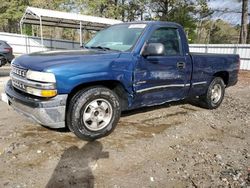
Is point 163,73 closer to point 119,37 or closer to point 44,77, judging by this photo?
point 119,37

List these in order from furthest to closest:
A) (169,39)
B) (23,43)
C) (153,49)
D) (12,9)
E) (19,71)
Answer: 1. (12,9)
2. (23,43)
3. (169,39)
4. (153,49)
5. (19,71)

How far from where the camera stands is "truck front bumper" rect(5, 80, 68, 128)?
367 centimetres

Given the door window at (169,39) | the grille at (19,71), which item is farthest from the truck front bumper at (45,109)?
the door window at (169,39)

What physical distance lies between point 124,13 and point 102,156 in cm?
2772

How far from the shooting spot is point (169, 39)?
17.0ft

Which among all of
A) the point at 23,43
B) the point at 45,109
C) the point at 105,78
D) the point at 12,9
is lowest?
the point at 45,109

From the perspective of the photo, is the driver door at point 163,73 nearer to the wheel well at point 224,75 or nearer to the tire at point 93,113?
the tire at point 93,113

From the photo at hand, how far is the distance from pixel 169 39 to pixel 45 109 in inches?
110

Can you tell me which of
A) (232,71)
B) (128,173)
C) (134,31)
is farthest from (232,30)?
(128,173)

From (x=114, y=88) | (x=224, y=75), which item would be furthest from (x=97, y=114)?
(x=224, y=75)

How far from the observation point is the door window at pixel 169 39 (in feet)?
16.1

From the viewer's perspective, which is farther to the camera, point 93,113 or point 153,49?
point 153,49

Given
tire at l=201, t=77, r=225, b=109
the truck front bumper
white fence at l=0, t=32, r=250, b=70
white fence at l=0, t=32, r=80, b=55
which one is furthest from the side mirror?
white fence at l=0, t=32, r=80, b=55

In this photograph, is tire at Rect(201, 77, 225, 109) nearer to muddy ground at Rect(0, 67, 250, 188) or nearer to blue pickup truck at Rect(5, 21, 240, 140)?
blue pickup truck at Rect(5, 21, 240, 140)
